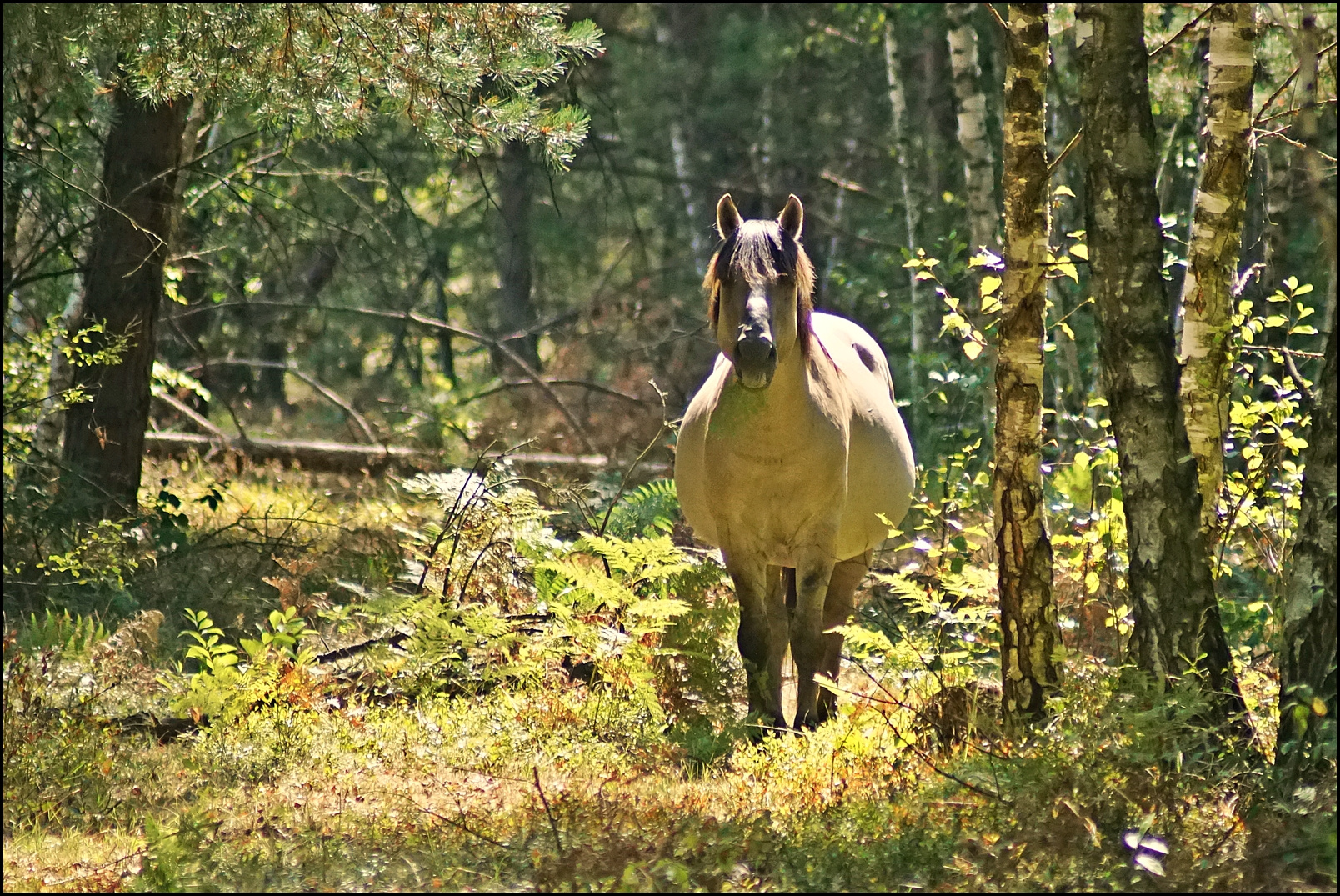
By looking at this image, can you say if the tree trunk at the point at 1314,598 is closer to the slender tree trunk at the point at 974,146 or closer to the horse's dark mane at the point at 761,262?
the horse's dark mane at the point at 761,262

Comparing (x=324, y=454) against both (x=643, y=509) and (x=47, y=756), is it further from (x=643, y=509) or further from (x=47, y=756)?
(x=47, y=756)

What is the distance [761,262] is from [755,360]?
21.9 inches

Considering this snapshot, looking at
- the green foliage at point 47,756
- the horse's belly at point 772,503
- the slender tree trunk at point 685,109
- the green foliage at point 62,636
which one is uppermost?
the slender tree trunk at point 685,109

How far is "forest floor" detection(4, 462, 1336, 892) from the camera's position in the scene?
4078mm

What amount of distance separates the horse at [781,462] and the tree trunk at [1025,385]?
641 millimetres

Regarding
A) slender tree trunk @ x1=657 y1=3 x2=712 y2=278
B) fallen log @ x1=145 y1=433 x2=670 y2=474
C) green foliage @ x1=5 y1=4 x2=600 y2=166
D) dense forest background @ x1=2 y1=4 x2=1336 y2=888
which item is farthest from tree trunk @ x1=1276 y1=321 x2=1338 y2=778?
slender tree trunk @ x1=657 y1=3 x2=712 y2=278

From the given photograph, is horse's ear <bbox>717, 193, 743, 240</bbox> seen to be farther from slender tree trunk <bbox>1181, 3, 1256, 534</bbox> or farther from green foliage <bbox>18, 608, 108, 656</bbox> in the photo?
green foliage <bbox>18, 608, 108, 656</bbox>

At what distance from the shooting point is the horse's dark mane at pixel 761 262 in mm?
5777

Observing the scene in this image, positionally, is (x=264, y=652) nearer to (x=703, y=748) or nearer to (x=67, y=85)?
(x=703, y=748)

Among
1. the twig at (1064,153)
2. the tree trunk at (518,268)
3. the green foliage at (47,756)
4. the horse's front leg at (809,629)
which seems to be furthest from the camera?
the tree trunk at (518,268)

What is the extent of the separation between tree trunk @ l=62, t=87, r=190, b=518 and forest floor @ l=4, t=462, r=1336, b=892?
1.95m

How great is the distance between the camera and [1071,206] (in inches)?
468

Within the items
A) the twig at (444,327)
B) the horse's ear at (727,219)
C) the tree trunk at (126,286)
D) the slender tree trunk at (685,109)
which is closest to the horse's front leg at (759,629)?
the horse's ear at (727,219)

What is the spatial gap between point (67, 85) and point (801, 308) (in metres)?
3.81
